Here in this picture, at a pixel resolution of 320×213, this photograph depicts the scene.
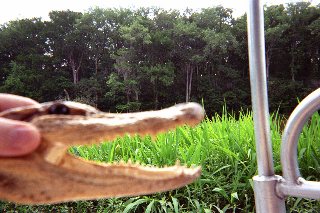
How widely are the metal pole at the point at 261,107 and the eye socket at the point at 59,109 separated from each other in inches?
12.1

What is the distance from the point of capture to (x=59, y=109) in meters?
0.40

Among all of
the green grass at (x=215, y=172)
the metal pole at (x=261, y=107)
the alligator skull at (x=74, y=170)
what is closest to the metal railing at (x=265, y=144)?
the metal pole at (x=261, y=107)

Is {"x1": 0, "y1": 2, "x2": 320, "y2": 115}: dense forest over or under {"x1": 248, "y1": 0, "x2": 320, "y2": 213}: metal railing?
over

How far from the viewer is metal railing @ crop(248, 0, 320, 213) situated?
Answer: 565 millimetres

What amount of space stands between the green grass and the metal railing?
0.90m

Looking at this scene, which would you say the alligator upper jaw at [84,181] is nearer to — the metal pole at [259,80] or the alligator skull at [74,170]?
the alligator skull at [74,170]

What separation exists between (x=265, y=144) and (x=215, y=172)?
40.4 inches

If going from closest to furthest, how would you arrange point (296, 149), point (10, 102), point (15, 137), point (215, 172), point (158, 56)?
point (15, 137)
point (10, 102)
point (296, 149)
point (215, 172)
point (158, 56)

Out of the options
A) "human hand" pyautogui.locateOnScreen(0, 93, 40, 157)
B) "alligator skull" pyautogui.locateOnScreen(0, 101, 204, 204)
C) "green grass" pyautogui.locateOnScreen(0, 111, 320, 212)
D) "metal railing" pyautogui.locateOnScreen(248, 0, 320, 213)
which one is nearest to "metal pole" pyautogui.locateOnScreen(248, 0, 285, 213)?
"metal railing" pyautogui.locateOnScreen(248, 0, 320, 213)

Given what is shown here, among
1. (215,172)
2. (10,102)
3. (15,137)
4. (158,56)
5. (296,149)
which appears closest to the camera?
(15,137)

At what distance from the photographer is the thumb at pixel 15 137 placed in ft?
1.01

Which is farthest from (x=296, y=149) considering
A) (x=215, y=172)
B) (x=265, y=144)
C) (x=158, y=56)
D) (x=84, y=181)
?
(x=158, y=56)

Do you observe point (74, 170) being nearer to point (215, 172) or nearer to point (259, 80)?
point (259, 80)

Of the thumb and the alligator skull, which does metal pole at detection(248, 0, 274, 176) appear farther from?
the thumb
